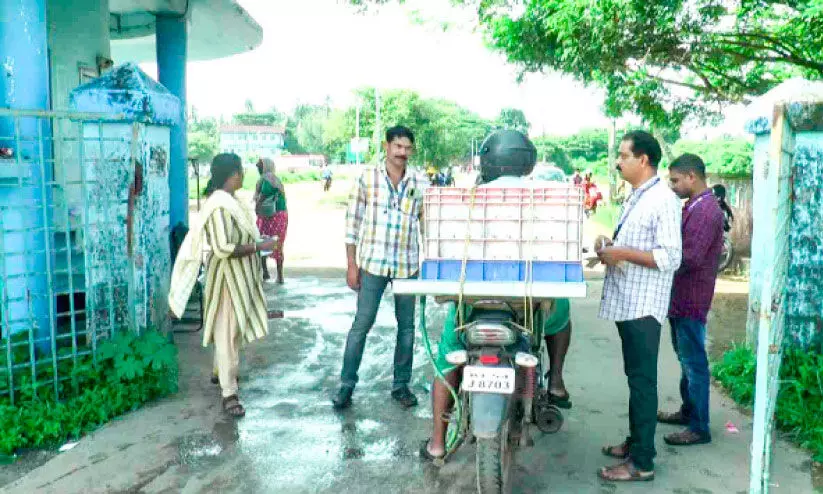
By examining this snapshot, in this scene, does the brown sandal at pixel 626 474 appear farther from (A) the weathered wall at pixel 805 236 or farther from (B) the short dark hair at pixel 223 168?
(B) the short dark hair at pixel 223 168

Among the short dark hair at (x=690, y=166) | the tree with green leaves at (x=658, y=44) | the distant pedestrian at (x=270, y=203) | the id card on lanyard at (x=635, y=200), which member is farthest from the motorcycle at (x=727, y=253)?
the id card on lanyard at (x=635, y=200)

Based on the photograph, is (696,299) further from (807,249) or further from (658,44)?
(658,44)

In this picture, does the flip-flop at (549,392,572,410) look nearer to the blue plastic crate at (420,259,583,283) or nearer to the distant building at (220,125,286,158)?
the blue plastic crate at (420,259,583,283)

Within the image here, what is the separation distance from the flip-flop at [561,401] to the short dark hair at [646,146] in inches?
70.0

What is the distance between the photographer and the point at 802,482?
4047 mm

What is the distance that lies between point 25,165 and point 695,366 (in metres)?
4.54

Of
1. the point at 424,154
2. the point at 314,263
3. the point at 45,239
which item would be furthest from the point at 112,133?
the point at 424,154

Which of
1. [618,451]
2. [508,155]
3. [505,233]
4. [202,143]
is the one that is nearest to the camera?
[505,233]

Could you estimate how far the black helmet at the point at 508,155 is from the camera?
4168 millimetres

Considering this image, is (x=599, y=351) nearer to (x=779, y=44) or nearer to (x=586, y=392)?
(x=586, y=392)

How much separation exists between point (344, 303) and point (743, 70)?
24.3 feet

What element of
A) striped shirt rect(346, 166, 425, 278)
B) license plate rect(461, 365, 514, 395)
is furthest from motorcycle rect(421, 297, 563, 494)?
striped shirt rect(346, 166, 425, 278)

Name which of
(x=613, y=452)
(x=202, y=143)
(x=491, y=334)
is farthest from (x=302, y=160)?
(x=491, y=334)

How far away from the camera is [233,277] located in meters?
5.07
